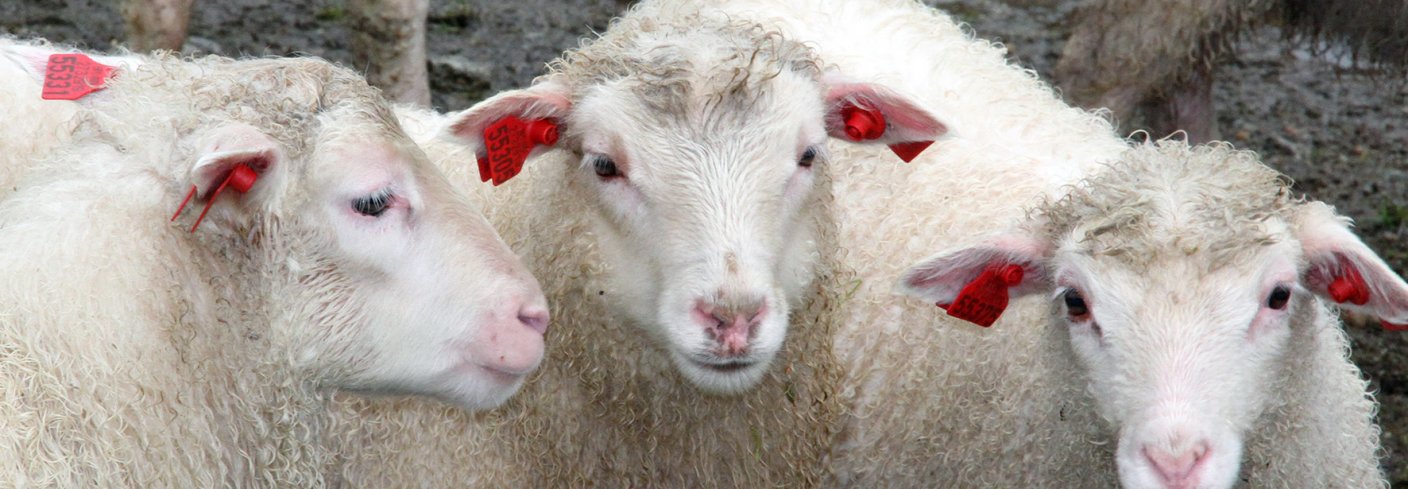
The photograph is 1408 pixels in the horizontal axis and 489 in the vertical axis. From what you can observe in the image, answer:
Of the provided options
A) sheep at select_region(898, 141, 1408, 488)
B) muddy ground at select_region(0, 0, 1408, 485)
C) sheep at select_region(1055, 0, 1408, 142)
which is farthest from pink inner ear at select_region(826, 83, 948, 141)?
muddy ground at select_region(0, 0, 1408, 485)

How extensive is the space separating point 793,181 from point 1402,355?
3881 millimetres

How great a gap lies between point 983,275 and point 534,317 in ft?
3.90

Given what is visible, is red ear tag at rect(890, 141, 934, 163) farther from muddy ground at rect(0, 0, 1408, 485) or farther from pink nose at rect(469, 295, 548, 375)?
muddy ground at rect(0, 0, 1408, 485)

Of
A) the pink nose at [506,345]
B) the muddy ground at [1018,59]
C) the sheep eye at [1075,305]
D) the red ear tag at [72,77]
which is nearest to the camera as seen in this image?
the pink nose at [506,345]

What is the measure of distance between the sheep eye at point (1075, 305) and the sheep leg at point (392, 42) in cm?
359

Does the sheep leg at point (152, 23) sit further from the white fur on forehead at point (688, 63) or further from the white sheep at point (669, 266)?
the white fur on forehead at point (688, 63)

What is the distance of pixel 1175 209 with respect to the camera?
4.01 m

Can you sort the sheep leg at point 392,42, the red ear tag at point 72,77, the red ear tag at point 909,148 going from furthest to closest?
the sheep leg at point 392,42, the red ear tag at point 909,148, the red ear tag at point 72,77

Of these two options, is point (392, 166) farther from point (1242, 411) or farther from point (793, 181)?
point (1242, 411)

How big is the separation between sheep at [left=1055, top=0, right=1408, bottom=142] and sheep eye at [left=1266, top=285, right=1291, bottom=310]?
9.02 ft

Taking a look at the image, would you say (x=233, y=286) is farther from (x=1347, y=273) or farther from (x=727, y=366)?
(x=1347, y=273)

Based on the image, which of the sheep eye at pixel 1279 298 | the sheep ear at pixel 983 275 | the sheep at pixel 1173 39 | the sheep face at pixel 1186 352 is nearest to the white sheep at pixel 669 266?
the sheep ear at pixel 983 275

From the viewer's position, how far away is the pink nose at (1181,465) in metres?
3.69

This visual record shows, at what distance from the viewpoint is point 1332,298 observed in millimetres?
4102
